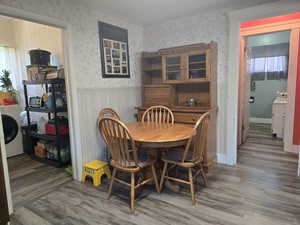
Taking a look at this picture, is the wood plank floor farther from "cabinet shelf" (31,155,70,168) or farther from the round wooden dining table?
the round wooden dining table

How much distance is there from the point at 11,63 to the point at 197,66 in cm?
369

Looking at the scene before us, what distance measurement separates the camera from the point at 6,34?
3.93 metres

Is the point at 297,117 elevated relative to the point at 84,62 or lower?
lower

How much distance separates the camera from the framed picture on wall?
2.91m

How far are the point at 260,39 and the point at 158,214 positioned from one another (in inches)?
210

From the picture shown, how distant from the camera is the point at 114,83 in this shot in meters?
3.14

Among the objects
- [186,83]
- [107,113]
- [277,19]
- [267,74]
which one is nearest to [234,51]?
[186,83]

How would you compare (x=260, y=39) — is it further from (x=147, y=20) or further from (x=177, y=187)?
(x=177, y=187)

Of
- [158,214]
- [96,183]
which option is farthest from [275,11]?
[96,183]

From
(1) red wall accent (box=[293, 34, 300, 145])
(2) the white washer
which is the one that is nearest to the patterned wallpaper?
(2) the white washer

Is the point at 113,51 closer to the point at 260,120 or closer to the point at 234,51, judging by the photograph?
the point at 234,51

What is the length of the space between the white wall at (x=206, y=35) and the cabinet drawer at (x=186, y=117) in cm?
47

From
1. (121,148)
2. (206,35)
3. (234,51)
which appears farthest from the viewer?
(206,35)

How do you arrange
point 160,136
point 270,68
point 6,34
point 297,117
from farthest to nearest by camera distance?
1. point 270,68
2. point 6,34
3. point 297,117
4. point 160,136
